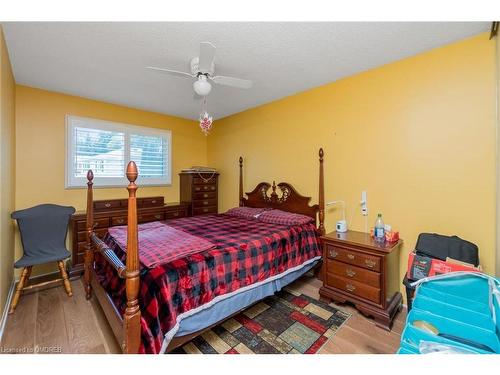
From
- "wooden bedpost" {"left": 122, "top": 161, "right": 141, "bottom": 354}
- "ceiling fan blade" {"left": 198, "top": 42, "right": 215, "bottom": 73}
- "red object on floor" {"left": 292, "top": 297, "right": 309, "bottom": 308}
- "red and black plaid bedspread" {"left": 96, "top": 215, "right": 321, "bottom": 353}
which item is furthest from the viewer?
"red object on floor" {"left": 292, "top": 297, "right": 309, "bottom": 308}

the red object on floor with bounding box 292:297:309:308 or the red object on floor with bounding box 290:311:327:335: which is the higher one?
the red object on floor with bounding box 292:297:309:308

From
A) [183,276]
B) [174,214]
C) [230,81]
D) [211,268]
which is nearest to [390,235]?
[211,268]

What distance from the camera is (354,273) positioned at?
2.19m

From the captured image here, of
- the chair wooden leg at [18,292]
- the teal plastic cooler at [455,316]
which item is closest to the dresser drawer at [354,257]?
the teal plastic cooler at [455,316]

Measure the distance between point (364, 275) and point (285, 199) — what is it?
1471 millimetres

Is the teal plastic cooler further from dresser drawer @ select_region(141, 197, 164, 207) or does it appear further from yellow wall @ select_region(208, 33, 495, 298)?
dresser drawer @ select_region(141, 197, 164, 207)

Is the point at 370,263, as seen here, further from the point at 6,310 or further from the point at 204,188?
the point at 6,310

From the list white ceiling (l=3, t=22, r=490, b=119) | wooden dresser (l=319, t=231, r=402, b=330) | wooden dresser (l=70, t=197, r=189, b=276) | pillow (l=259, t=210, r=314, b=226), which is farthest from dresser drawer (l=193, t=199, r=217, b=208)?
wooden dresser (l=319, t=231, r=402, b=330)

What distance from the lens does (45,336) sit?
182 centimetres

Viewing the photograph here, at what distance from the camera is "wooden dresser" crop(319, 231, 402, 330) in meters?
2.02

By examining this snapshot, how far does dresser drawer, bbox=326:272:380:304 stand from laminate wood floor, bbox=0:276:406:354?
0.19 m

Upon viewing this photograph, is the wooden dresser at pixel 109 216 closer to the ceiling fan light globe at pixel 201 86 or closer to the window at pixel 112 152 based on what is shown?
the window at pixel 112 152
